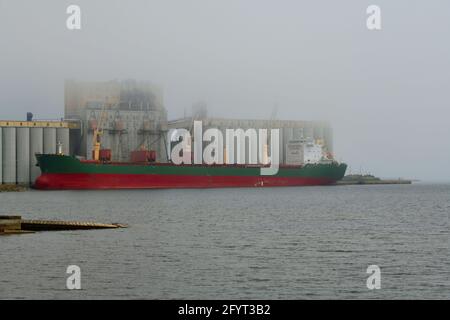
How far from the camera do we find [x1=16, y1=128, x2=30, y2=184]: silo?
114 meters

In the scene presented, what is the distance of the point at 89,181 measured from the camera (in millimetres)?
96062

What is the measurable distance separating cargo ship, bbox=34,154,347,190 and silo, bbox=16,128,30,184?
13207mm

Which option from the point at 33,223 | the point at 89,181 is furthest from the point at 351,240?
the point at 89,181

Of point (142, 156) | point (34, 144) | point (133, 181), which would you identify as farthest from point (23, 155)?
point (133, 181)

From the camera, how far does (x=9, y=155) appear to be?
11319cm

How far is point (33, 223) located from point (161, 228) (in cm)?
734

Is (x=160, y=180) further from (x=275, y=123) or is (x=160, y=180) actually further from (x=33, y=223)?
(x=33, y=223)

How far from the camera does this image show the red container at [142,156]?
104m

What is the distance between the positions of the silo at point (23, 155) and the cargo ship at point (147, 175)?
1321cm

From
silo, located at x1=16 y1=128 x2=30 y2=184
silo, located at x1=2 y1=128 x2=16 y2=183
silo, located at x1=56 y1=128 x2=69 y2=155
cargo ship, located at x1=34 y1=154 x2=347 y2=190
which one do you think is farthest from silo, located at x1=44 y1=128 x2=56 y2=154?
cargo ship, located at x1=34 y1=154 x2=347 y2=190

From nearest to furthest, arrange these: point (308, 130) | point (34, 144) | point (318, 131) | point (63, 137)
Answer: point (34, 144) → point (63, 137) → point (308, 130) → point (318, 131)

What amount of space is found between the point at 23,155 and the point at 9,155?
8.03ft

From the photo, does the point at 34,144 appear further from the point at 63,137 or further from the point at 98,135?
the point at 98,135
